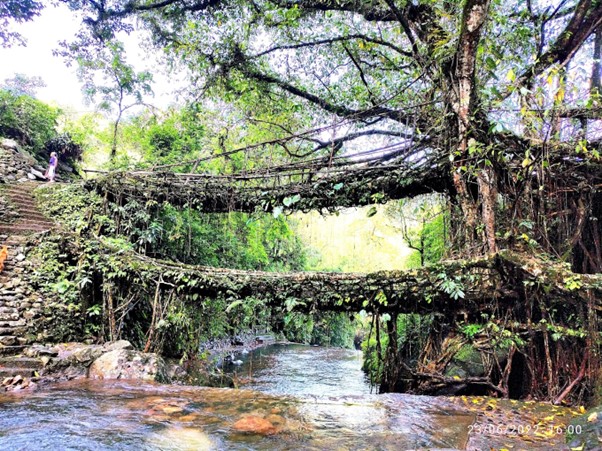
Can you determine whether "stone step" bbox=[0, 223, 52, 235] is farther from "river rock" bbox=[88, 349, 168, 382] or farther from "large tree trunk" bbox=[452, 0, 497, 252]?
"large tree trunk" bbox=[452, 0, 497, 252]

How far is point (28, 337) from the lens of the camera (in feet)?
18.9

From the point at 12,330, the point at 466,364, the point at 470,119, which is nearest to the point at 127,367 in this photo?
the point at 12,330

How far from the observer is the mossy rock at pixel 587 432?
228cm

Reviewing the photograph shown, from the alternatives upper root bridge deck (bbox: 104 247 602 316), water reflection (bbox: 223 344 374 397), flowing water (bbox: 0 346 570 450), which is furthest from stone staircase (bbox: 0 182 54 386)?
water reflection (bbox: 223 344 374 397)

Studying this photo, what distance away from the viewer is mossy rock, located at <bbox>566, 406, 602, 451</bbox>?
228cm

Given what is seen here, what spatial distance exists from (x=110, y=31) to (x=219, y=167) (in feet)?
14.1

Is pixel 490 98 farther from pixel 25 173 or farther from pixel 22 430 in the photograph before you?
pixel 25 173

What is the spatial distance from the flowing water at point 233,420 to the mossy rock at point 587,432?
0.91ft

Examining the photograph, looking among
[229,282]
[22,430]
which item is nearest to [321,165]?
[229,282]

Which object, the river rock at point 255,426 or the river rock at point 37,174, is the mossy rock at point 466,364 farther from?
the river rock at point 37,174

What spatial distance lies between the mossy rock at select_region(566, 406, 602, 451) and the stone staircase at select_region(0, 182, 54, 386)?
19.0ft

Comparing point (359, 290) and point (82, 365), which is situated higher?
point (359, 290)

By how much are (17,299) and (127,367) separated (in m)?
2.64

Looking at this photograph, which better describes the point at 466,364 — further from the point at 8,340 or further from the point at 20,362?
the point at 8,340
